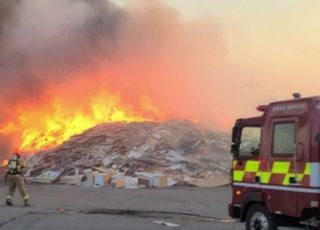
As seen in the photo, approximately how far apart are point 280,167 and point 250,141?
86cm

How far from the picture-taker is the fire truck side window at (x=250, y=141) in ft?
29.3

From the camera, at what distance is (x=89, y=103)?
102 feet

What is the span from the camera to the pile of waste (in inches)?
891

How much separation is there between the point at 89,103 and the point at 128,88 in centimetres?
219

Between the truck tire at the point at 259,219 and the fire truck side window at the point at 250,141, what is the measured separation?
75 cm

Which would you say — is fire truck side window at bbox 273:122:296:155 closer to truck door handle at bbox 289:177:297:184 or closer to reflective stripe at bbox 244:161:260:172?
truck door handle at bbox 289:177:297:184

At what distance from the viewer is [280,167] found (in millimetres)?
8336

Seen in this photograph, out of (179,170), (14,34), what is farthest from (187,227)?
(14,34)

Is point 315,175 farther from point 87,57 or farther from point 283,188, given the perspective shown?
point 87,57

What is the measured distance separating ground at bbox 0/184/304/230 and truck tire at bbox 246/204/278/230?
5.32 feet

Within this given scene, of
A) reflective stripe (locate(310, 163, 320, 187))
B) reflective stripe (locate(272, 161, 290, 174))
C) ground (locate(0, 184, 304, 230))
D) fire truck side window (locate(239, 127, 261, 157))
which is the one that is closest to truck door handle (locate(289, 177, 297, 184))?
reflective stripe (locate(272, 161, 290, 174))

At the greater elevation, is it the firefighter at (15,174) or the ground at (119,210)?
the firefighter at (15,174)

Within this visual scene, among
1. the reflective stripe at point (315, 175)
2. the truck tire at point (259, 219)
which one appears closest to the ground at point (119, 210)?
the truck tire at point (259, 219)

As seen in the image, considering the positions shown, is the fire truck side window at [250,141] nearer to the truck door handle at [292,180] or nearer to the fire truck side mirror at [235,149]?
the fire truck side mirror at [235,149]
